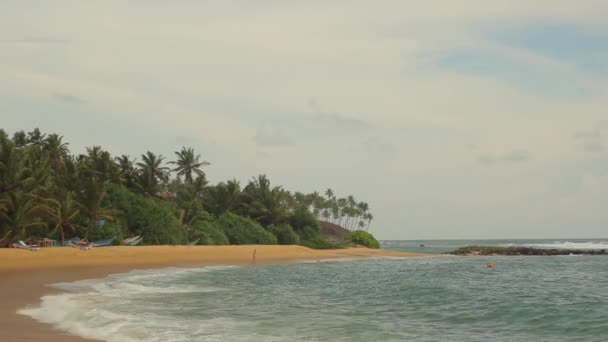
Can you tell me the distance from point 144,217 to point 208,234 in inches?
384

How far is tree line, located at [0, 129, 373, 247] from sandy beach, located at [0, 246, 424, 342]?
4.42 m

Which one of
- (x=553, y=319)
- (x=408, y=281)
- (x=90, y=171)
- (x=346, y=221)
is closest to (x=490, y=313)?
(x=553, y=319)

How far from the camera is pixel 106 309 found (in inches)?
693

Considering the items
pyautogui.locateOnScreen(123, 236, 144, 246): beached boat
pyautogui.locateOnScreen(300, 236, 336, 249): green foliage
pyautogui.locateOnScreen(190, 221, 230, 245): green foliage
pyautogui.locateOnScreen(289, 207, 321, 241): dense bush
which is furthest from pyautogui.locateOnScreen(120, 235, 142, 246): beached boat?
pyautogui.locateOnScreen(289, 207, 321, 241): dense bush

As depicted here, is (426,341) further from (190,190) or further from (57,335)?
(190,190)

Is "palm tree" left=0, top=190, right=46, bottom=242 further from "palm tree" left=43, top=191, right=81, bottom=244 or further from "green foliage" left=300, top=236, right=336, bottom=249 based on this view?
"green foliage" left=300, top=236, right=336, bottom=249

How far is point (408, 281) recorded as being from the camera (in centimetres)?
3102

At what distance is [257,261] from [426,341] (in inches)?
1535

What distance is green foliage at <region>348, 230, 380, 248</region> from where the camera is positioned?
89438 mm

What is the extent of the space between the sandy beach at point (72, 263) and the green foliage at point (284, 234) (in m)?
7.34

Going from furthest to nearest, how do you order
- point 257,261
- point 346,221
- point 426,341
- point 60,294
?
1. point 346,221
2. point 257,261
3. point 60,294
4. point 426,341

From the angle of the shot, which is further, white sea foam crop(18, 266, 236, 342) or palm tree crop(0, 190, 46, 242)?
palm tree crop(0, 190, 46, 242)

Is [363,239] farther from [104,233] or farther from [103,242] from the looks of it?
[103,242]

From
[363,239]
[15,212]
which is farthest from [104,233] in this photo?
[363,239]
